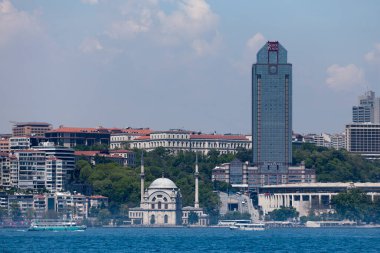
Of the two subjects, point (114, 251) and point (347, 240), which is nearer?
point (114, 251)

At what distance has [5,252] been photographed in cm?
12381

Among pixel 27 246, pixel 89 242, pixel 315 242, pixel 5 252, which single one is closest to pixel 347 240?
pixel 315 242

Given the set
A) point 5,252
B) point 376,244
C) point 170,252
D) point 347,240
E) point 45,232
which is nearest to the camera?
point 5,252

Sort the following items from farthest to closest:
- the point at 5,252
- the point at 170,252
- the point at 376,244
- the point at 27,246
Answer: the point at 376,244 → the point at 27,246 → the point at 170,252 → the point at 5,252

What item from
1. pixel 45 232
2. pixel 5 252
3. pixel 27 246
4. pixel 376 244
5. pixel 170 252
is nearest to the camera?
pixel 5 252

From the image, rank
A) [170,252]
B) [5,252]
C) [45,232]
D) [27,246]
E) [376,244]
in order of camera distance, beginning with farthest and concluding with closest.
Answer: [45,232]
[376,244]
[27,246]
[170,252]
[5,252]

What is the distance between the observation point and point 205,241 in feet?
532

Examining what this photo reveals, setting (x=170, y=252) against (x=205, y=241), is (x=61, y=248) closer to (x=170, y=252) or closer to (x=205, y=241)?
(x=170, y=252)

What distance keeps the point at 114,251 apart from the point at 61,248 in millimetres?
6563

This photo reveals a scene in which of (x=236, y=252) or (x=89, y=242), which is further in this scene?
(x=89, y=242)

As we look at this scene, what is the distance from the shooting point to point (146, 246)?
479 feet

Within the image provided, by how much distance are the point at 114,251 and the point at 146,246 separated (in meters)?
11.8

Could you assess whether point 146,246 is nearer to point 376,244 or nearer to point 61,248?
point 61,248

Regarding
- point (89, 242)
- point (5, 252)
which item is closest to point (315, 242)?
point (89, 242)
